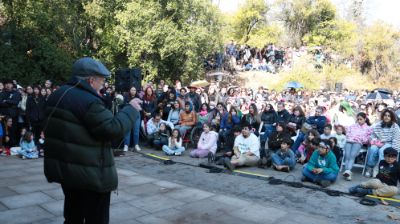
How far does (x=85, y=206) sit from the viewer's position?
230cm

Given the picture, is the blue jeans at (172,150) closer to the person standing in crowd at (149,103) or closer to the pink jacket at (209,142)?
the pink jacket at (209,142)

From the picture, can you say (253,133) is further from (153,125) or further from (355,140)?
(153,125)

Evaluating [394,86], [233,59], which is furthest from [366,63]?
[233,59]

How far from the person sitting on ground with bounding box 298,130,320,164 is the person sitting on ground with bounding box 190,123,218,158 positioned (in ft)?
6.31

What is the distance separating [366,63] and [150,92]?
2315cm

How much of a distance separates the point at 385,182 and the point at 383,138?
1.47 m

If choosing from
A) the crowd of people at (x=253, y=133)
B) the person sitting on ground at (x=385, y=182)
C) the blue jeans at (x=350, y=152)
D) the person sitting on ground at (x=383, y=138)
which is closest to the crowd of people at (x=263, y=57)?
the crowd of people at (x=253, y=133)

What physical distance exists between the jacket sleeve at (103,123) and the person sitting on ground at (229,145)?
5337mm

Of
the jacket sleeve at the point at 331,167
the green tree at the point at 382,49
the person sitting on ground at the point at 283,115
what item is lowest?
the jacket sleeve at the point at 331,167

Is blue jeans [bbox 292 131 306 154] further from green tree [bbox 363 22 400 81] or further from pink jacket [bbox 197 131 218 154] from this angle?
green tree [bbox 363 22 400 81]

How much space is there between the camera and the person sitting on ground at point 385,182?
5.40 metres

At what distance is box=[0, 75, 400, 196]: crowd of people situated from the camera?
637cm

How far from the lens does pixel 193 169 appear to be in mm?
7254

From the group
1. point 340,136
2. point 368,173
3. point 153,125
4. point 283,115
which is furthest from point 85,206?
point 283,115
